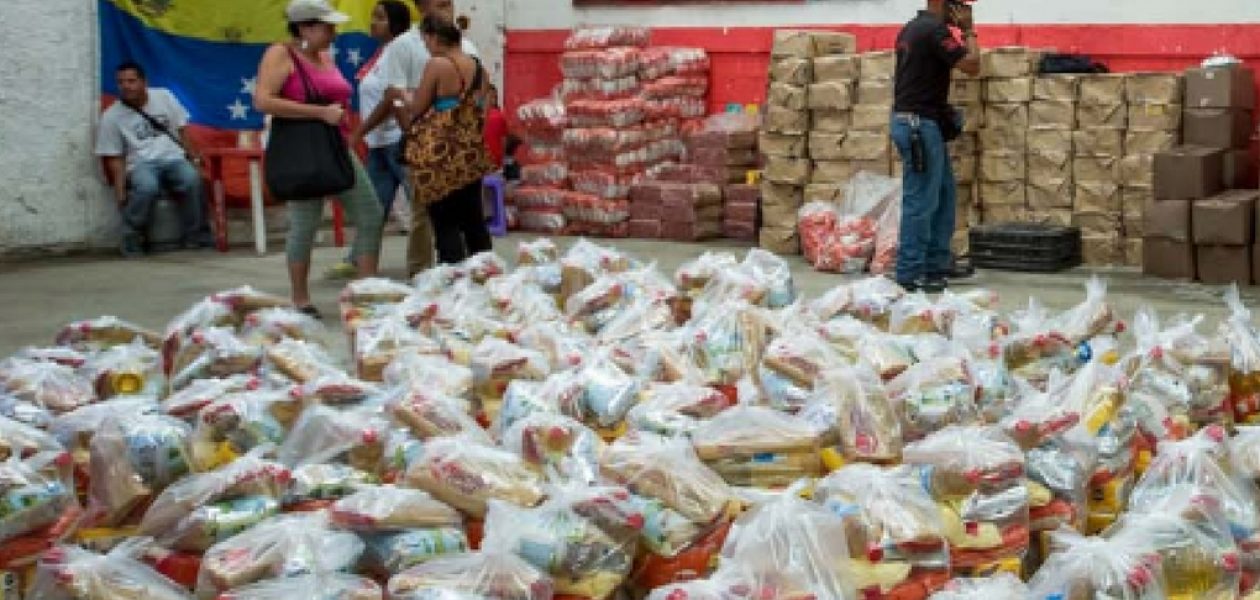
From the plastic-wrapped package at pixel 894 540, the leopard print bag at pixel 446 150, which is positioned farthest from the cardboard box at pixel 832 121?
the plastic-wrapped package at pixel 894 540

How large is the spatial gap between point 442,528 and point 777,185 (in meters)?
8.14

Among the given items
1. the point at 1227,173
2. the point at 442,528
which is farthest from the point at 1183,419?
A: the point at 1227,173

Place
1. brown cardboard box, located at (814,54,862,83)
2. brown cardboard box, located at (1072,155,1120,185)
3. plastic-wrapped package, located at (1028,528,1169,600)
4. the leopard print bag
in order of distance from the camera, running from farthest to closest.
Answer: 1. brown cardboard box, located at (814,54,862,83)
2. brown cardboard box, located at (1072,155,1120,185)
3. the leopard print bag
4. plastic-wrapped package, located at (1028,528,1169,600)

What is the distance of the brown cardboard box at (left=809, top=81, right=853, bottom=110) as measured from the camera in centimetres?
1071

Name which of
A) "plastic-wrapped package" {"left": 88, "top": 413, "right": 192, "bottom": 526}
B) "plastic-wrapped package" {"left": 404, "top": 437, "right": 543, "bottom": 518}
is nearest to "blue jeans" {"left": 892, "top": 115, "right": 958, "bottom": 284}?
"plastic-wrapped package" {"left": 404, "top": 437, "right": 543, "bottom": 518}

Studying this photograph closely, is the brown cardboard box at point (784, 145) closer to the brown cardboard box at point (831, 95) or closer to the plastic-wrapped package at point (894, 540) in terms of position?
the brown cardboard box at point (831, 95)

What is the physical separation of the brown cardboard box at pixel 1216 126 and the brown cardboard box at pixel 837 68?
212cm

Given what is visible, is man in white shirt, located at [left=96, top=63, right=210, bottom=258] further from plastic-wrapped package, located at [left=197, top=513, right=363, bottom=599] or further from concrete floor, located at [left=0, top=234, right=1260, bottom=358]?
plastic-wrapped package, located at [left=197, top=513, right=363, bottom=599]

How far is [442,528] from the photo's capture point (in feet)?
10.9

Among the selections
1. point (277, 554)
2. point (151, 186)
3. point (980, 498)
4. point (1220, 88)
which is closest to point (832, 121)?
point (1220, 88)

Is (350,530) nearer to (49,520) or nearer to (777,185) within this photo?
(49,520)

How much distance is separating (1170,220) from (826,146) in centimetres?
240

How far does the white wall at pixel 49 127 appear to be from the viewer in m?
11.3

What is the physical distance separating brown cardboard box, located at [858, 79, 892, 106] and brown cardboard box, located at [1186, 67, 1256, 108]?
1.85 m
